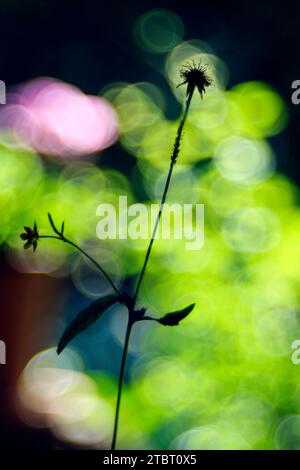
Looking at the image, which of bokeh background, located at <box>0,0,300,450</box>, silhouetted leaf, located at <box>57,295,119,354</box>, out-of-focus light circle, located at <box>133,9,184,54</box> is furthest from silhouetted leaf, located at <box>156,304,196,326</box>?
out-of-focus light circle, located at <box>133,9,184,54</box>

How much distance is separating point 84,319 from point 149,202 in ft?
2.60

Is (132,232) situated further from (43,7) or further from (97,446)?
(43,7)

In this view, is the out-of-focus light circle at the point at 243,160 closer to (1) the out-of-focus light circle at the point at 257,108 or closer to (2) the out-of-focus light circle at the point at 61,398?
(1) the out-of-focus light circle at the point at 257,108

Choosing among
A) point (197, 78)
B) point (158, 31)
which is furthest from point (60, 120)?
point (197, 78)

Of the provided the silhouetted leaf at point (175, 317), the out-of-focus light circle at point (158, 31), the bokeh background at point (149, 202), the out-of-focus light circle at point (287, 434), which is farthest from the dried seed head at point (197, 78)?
the out-of-focus light circle at point (158, 31)

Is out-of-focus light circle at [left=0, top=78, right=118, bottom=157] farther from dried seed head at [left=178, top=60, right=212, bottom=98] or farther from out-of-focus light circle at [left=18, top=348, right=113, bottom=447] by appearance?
dried seed head at [left=178, top=60, right=212, bottom=98]

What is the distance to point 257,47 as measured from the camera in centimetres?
139

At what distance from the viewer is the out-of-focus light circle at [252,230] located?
95 cm

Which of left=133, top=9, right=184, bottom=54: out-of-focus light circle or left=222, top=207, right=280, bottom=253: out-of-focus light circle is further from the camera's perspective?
left=133, top=9, right=184, bottom=54: out-of-focus light circle

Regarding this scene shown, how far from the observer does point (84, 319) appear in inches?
9.8

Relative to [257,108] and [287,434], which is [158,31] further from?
[287,434]

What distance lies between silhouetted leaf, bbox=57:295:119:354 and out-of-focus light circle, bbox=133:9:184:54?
121 cm

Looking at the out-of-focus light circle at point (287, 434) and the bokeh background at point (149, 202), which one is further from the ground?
the bokeh background at point (149, 202)

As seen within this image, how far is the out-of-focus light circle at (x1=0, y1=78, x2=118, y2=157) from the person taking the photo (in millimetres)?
1144
